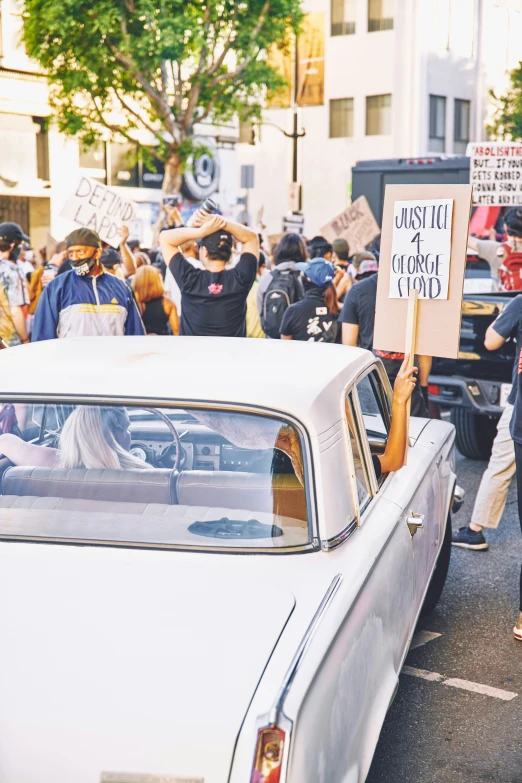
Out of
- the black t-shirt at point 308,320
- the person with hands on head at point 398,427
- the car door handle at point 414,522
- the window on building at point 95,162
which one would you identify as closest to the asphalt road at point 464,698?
the car door handle at point 414,522

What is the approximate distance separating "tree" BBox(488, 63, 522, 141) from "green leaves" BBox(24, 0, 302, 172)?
16020 millimetres

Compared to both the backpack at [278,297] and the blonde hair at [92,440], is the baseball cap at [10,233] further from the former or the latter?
the blonde hair at [92,440]

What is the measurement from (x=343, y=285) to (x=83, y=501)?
8132 mm

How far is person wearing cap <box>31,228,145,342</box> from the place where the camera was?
6570mm

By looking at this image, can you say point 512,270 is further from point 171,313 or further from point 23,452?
point 23,452

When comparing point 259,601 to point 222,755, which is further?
point 259,601

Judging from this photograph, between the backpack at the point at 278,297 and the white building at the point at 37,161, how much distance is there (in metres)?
15.5

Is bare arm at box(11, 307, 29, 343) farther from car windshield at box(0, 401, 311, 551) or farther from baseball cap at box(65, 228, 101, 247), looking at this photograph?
car windshield at box(0, 401, 311, 551)

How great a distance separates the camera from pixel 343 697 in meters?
2.69

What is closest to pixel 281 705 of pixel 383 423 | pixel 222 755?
pixel 222 755

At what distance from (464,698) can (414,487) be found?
92cm

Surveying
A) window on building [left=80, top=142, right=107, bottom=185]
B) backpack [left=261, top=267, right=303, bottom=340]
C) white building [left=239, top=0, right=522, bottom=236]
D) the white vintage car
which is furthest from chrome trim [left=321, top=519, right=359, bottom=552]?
white building [left=239, top=0, right=522, bottom=236]

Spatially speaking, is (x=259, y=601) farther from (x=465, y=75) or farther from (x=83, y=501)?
(x=465, y=75)

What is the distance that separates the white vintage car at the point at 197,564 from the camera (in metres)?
2.41
